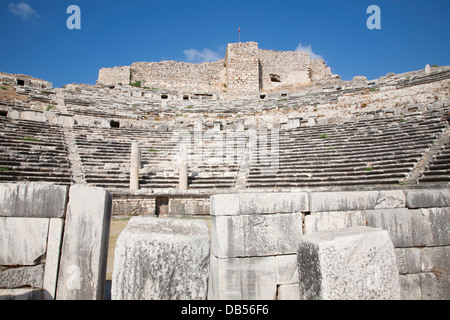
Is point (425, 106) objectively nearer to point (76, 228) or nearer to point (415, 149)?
point (415, 149)

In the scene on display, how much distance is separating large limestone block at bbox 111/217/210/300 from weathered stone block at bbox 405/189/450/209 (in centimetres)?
298

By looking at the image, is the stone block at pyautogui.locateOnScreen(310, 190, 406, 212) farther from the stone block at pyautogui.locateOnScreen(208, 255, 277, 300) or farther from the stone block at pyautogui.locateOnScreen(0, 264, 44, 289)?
the stone block at pyautogui.locateOnScreen(0, 264, 44, 289)

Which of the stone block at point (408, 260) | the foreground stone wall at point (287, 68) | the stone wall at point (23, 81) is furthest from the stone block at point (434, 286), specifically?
the foreground stone wall at point (287, 68)

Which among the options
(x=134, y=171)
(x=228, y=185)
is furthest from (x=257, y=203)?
(x=134, y=171)

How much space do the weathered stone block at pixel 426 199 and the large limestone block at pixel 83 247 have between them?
3758mm

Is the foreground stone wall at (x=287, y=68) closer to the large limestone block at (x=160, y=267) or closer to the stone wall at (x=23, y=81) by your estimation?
the stone wall at (x=23, y=81)

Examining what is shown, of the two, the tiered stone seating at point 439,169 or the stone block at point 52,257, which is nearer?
the stone block at point 52,257

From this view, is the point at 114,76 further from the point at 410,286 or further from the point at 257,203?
the point at 410,286

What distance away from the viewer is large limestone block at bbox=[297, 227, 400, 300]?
2.27 m

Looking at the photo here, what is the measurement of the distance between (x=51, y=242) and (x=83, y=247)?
0.33 m

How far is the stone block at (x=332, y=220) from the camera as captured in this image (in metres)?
3.45

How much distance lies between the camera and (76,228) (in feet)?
8.96

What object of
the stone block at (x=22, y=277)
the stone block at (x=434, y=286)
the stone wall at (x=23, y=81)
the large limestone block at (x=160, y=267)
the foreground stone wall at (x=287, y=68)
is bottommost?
the stone block at (x=434, y=286)
